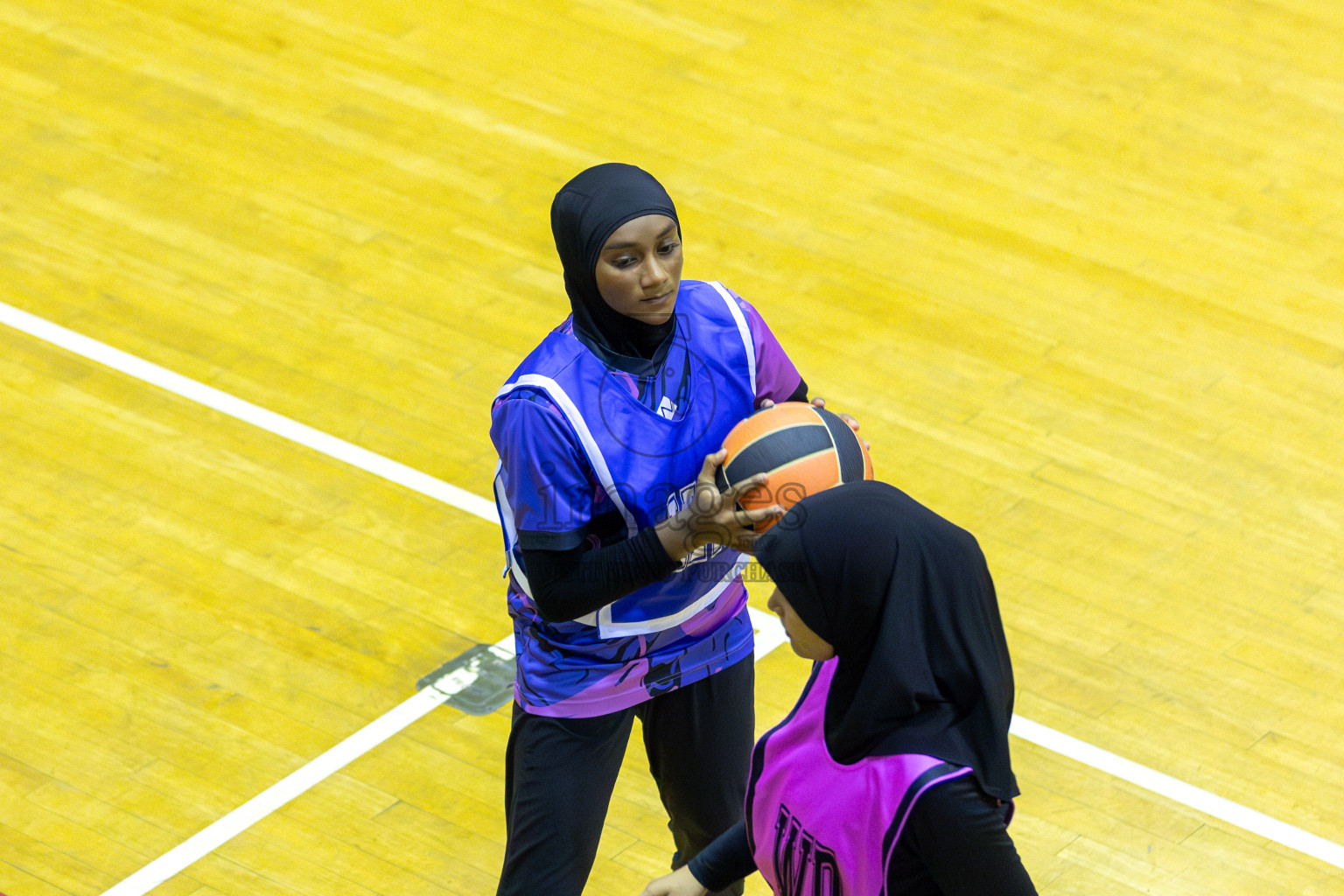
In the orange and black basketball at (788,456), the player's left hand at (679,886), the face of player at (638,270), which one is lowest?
the player's left hand at (679,886)

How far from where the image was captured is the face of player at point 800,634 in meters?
2.92

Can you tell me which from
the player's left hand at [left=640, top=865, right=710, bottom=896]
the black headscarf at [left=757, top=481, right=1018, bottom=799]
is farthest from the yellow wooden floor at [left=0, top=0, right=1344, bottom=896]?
the black headscarf at [left=757, top=481, right=1018, bottom=799]

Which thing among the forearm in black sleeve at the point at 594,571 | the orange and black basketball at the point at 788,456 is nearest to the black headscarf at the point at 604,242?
the orange and black basketball at the point at 788,456

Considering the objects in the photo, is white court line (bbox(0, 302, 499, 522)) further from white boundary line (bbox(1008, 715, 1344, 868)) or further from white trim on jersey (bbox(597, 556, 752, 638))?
white trim on jersey (bbox(597, 556, 752, 638))

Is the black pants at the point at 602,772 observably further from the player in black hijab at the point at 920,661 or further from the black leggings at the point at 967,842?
the black leggings at the point at 967,842

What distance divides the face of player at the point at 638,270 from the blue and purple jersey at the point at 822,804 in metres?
0.94

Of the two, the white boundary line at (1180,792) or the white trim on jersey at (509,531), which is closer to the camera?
the white trim on jersey at (509,531)

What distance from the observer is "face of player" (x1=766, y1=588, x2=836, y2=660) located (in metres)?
2.92

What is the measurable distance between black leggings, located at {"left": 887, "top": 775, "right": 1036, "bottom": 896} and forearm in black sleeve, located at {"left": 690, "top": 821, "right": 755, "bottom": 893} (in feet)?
2.06

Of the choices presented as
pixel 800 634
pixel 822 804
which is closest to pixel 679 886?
pixel 822 804

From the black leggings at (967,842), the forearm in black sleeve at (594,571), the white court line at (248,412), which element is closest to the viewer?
the black leggings at (967,842)

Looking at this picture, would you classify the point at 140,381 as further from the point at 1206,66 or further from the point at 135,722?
the point at 1206,66

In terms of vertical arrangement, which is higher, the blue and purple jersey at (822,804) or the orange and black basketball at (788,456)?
the orange and black basketball at (788,456)

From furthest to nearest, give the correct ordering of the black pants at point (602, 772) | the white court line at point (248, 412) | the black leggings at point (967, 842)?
the white court line at point (248, 412), the black pants at point (602, 772), the black leggings at point (967, 842)
